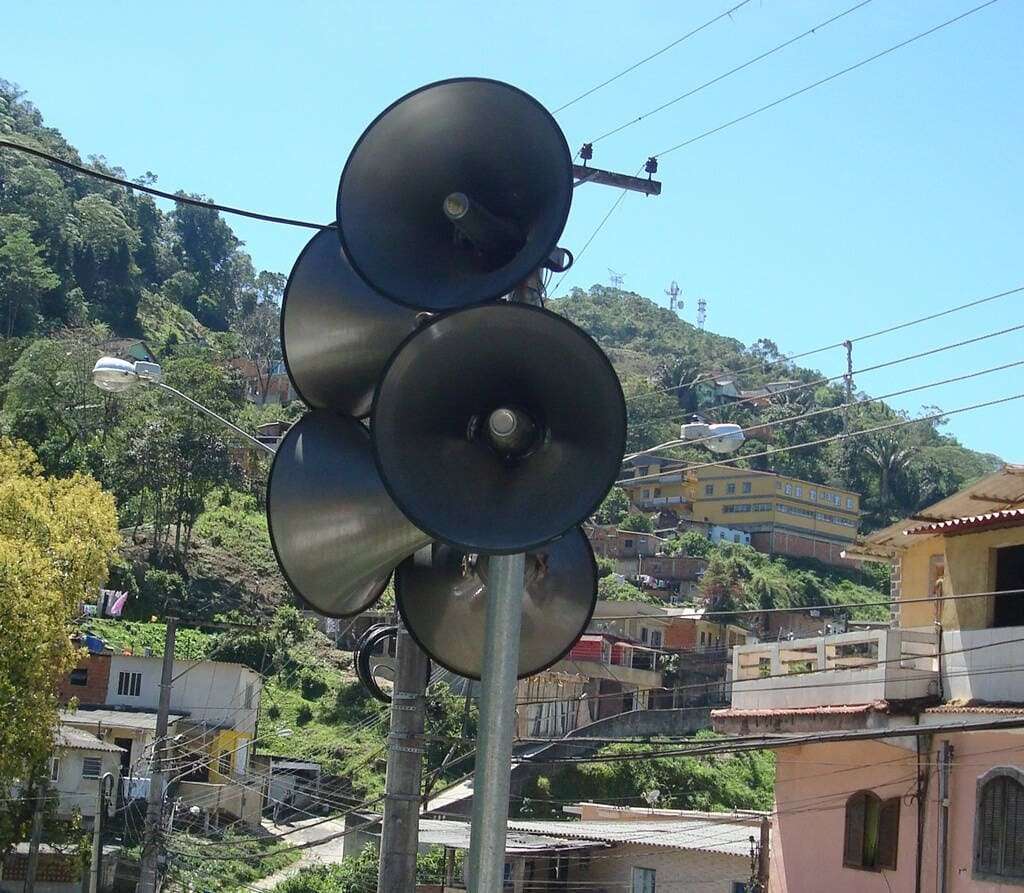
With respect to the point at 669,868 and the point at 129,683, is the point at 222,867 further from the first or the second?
the point at 669,868

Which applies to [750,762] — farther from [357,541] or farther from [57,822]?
[357,541]

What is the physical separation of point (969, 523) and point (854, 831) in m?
4.31

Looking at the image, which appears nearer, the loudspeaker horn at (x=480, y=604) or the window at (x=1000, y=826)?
the loudspeaker horn at (x=480, y=604)

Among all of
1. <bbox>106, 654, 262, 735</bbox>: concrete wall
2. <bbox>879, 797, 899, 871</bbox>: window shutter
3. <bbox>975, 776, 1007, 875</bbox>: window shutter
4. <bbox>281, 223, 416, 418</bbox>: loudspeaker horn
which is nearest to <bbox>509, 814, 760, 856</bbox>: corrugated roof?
<bbox>879, 797, 899, 871</bbox>: window shutter

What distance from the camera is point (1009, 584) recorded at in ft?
59.0

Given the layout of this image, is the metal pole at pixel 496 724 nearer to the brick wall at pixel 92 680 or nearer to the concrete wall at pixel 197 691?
the concrete wall at pixel 197 691

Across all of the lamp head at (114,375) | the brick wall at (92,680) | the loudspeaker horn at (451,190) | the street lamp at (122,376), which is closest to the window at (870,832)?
the street lamp at (122,376)

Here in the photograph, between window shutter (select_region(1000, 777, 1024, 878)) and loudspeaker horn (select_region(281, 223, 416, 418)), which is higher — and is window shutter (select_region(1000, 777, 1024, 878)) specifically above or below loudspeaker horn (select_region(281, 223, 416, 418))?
below

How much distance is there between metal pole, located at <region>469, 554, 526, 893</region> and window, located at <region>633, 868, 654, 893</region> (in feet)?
77.9

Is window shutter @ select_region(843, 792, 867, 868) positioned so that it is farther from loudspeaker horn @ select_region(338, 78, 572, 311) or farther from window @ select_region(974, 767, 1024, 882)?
loudspeaker horn @ select_region(338, 78, 572, 311)

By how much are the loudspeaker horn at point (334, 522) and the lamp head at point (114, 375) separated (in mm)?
8564

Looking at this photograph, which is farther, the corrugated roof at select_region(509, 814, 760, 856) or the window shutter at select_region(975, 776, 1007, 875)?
the corrugated roof at select_region(509, 814, 760, 856)

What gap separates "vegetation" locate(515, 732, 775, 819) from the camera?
43.7 m

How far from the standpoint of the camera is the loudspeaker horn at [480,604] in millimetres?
4227
